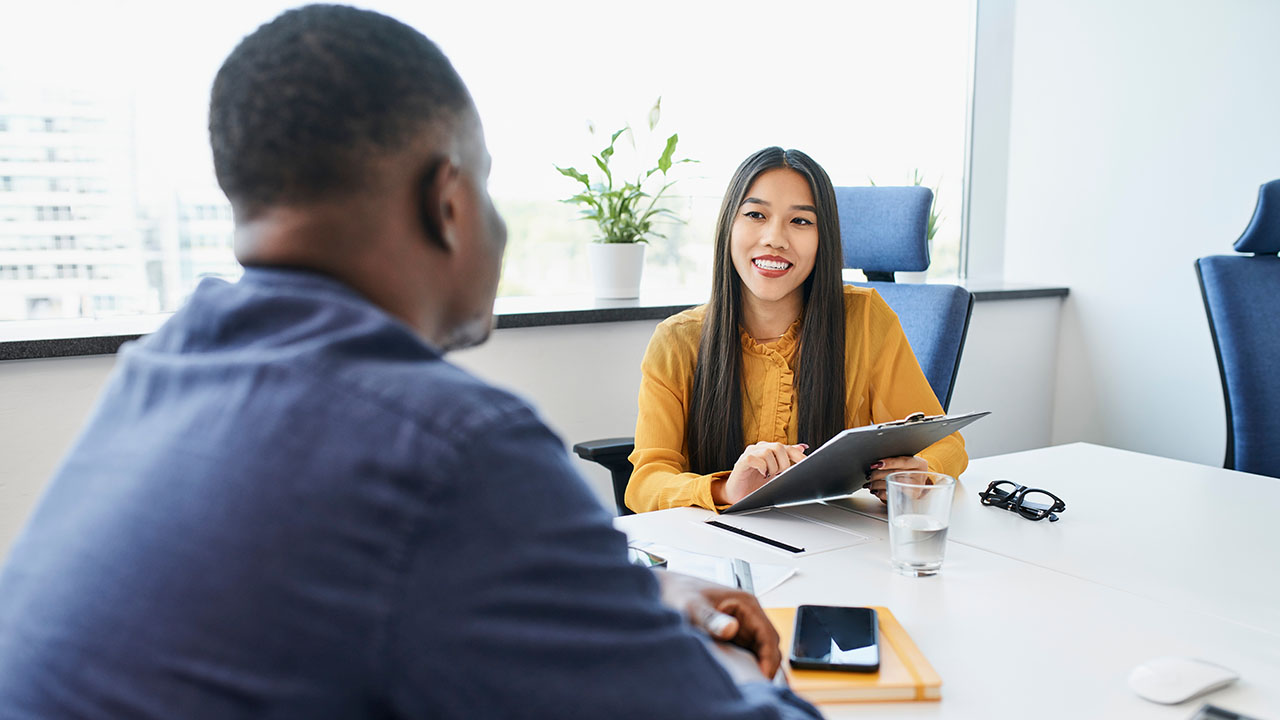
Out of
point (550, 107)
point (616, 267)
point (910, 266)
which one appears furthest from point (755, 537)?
point (550, 107)

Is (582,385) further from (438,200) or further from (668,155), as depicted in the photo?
(438,200)

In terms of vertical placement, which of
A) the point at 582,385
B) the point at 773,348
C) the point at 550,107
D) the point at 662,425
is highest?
the point at 550,107

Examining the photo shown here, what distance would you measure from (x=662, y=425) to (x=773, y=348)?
285mm

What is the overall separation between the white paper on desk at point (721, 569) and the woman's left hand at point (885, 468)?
0.36 m

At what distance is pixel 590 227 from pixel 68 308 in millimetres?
1448

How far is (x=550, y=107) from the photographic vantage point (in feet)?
9.32

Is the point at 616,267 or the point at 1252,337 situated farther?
the point at 616,267

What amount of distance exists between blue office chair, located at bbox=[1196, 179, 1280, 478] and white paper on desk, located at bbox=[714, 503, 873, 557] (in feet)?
4.41

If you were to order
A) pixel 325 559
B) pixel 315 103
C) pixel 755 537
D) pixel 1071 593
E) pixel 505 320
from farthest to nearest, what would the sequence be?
1. pixel 505 320
2. pixel 755 537
3. pixel 1071 593
4. pixel 315 103
5. pixel 325 559

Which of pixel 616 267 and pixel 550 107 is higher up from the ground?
pixel 550 107

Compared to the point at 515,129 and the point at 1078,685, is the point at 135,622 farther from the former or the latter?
the point at 515,129

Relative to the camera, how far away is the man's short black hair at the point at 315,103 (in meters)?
0.57

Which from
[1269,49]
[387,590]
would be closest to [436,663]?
[387,590]

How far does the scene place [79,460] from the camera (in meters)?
0.56
